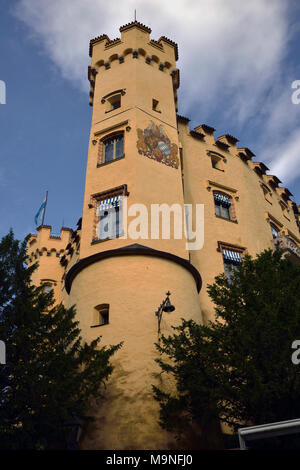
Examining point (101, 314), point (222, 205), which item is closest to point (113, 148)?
point (222, 205)

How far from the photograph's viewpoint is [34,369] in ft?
36.2

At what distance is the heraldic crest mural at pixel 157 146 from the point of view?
2108 centimetres

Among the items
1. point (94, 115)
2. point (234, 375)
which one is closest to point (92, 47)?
point (94, 115)

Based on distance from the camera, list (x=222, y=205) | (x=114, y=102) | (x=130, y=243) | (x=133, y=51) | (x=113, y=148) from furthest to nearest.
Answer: (x=222, y=205), (x=133, y=51), (x=114, y=102), (x=113, y=148), (x=130, y=243)

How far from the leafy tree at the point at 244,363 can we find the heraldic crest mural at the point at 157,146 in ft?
30.8

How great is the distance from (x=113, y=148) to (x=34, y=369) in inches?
532

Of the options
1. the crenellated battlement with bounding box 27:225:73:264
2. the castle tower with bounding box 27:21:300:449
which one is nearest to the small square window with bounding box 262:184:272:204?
the castle tower with bounding box 27:21:300:449

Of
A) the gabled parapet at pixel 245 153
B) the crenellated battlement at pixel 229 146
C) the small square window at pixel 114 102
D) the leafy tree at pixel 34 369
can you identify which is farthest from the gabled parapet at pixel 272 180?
the leafy tree at pixel 34 369

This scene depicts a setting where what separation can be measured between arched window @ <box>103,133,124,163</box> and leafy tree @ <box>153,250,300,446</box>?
10.3 metres

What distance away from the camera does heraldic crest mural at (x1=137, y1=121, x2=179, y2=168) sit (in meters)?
21.1

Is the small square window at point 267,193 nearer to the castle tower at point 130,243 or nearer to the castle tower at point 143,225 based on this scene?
the castle tower at point 143,225

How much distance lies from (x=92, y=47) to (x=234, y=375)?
2306 centimetres

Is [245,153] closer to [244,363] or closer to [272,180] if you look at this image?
[272,180]
